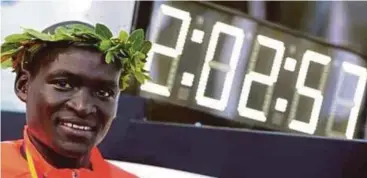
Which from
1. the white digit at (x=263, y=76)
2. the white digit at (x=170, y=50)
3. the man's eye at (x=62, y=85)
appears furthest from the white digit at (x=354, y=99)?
the man's eye at (x=62, y=85)

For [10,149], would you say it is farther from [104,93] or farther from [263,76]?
[263,76]

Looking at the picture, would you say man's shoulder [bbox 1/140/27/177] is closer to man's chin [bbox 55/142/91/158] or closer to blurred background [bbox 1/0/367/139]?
man's chin [bbox 55/142/91/158]

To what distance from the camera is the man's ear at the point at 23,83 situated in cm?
99

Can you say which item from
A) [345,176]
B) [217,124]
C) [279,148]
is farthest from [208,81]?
[345,176]

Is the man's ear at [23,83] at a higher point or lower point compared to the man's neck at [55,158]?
higher

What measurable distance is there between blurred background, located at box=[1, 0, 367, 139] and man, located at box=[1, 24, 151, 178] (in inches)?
10.3

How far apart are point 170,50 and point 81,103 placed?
37cm

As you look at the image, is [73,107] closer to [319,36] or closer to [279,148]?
[279,148]

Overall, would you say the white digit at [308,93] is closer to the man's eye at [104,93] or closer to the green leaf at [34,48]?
the man's eye at [104,93]

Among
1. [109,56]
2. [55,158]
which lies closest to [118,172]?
[55,158]

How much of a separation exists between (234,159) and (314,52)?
26 centimetres

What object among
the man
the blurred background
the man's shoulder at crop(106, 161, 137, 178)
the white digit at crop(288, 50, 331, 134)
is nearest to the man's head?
the man

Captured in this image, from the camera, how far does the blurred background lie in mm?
1267

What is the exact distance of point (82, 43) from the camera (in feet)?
3.19
